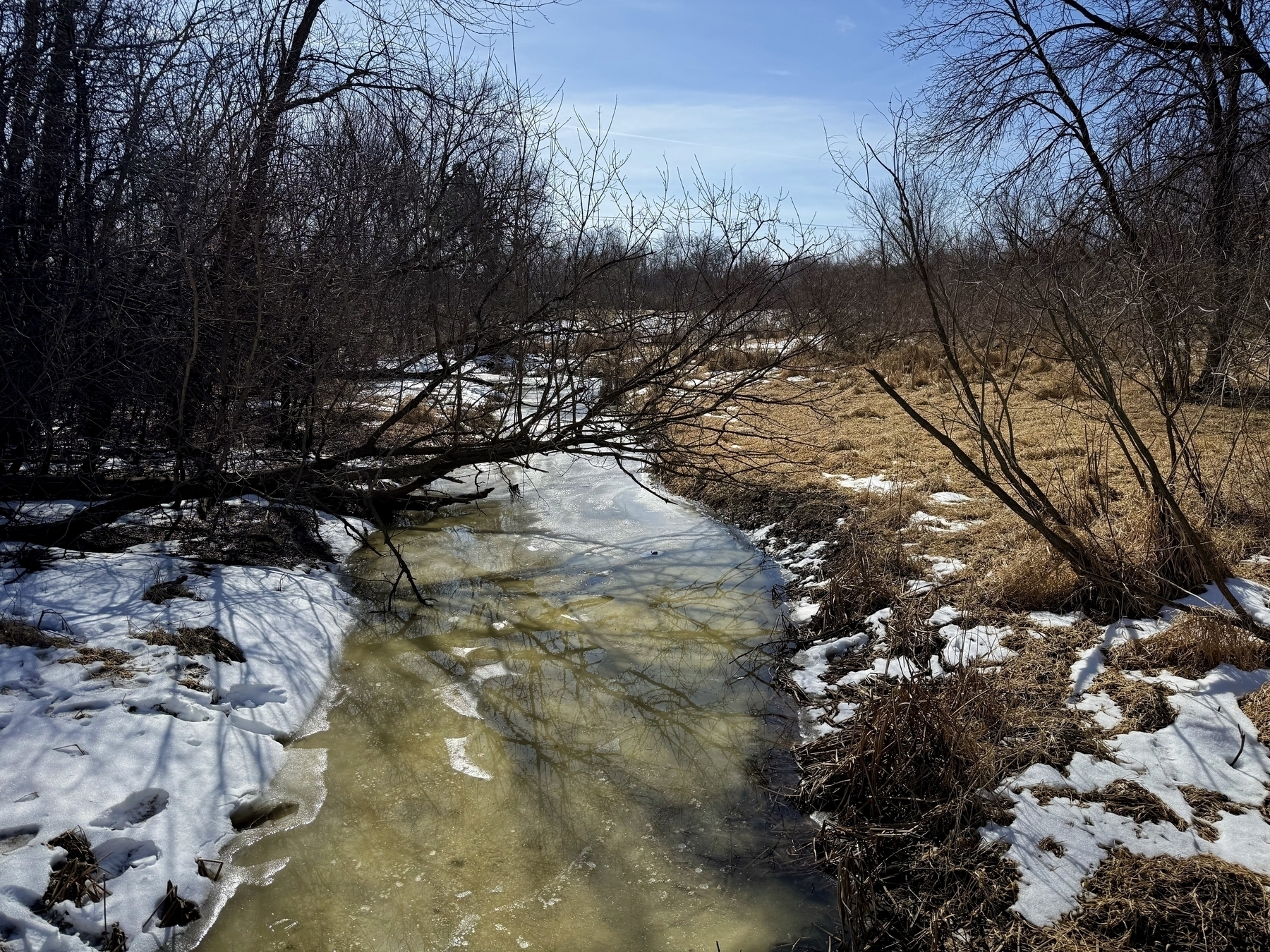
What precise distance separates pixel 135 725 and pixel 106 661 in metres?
0.68

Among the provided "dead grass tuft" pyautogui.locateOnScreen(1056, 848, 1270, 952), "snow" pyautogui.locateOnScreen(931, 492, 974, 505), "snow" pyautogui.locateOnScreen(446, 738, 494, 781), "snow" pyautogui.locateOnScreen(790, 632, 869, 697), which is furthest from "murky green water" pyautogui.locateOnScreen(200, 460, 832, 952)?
"snow" pyautogui.locateOnScreen(931, 492, 974, 505)

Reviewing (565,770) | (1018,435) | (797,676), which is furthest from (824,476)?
(565,770)

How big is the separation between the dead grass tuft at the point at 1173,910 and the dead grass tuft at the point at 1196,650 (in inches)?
58.9

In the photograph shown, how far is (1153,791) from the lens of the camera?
3.40 m

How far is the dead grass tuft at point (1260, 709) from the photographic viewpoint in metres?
3.59

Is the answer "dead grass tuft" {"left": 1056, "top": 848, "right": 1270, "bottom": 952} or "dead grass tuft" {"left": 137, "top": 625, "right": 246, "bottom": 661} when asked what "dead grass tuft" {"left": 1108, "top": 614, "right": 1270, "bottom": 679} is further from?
"dead grass tuft" {"left": 137, "top": 625, "right": 246, "bottom": 661}

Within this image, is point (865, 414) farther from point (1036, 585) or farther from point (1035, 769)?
point (1035, 769)

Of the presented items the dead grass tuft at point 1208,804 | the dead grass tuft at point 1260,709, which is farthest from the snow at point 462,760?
the dead grass tuft at point 1260,709

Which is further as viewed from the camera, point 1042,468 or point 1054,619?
point 1042,468

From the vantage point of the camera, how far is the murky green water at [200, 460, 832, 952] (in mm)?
3270

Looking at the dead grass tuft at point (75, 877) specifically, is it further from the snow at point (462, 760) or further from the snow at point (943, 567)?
the snow at point (943, 567)

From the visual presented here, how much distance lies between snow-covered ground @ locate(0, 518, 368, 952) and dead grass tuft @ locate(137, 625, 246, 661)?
51 millimetres

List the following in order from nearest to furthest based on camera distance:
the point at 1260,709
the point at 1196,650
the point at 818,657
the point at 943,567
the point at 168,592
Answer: the point at 1260,709, the point at 1196,650, the point at 818,657, the point at 168,592, the point at 943,567

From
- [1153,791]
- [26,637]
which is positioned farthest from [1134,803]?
[26,637]
